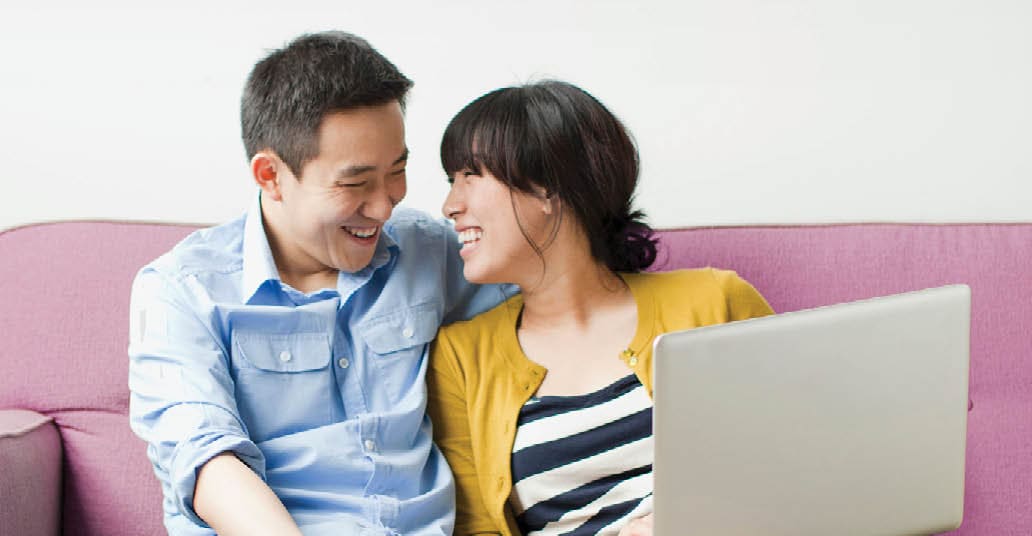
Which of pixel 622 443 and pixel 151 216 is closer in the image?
pixel 622 443

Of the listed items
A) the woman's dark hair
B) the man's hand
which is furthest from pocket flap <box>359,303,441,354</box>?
the man's hand

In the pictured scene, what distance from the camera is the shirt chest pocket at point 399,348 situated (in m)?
1.70

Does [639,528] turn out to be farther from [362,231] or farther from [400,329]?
[362,231]

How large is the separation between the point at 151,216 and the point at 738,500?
1487 mm

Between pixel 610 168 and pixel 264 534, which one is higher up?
pixel 610 168

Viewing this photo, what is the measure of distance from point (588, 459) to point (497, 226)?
13.7 inches

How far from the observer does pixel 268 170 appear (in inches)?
66.1

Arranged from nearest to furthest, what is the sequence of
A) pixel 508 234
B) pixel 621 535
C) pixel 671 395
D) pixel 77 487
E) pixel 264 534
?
1. pixel 671 395
2. pixel 264 534
3. pixel 621 535
4. pixel 508 234
5. pixel 77 487

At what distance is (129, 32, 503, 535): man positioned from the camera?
160cm

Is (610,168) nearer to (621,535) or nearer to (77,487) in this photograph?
(621,535)

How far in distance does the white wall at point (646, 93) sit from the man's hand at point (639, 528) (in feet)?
2.67

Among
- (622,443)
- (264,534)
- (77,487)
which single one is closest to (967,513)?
(622,443)

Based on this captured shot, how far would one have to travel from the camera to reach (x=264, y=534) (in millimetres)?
1438

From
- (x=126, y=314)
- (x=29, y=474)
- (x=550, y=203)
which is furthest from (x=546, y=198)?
(x=29, y=474)
